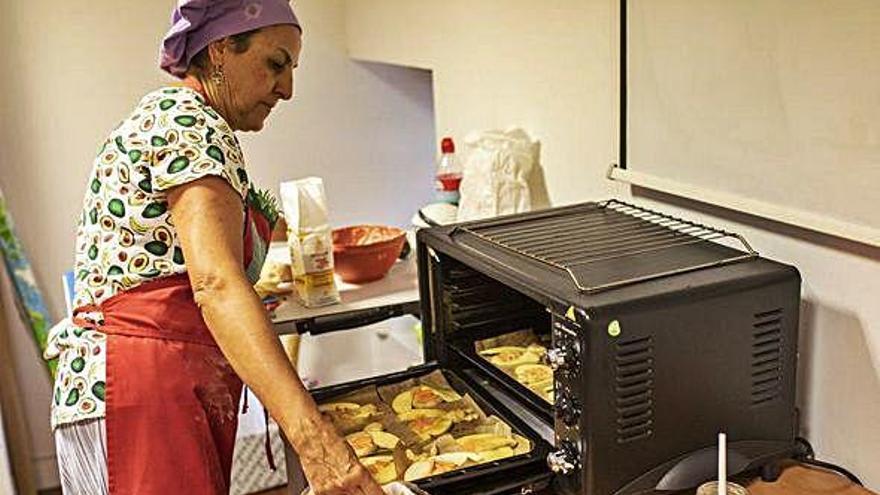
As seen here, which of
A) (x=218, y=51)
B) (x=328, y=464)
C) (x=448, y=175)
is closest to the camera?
(x=328, y=464)

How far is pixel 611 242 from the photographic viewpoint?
128cm

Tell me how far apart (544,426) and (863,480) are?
16.4 inches

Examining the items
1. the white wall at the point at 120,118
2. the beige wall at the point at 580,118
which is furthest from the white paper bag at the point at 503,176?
the white wall at the point at 120,118

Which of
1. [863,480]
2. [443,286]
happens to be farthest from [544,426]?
[863,480]

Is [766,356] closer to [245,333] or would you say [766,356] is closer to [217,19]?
[245,333]

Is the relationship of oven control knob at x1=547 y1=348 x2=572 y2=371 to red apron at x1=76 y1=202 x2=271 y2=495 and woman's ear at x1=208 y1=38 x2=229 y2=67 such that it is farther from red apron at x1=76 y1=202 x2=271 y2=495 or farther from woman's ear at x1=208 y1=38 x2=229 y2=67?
woman's ear at x1=208 y1=38 x2=229 y2=67

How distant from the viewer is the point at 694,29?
4.41 ft

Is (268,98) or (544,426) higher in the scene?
(268,98)

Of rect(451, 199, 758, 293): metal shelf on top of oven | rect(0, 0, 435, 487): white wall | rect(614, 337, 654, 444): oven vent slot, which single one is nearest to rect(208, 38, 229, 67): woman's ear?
rect(451, 199, 758, 293): metal shelf on top of oven

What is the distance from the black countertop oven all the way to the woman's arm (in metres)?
0.16

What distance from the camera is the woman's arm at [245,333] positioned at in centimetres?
97

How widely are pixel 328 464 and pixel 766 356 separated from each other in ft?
1.78

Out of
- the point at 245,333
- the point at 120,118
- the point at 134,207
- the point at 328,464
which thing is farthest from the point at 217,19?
the point at 120,118

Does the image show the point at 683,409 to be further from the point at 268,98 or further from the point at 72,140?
the point at 72,140
